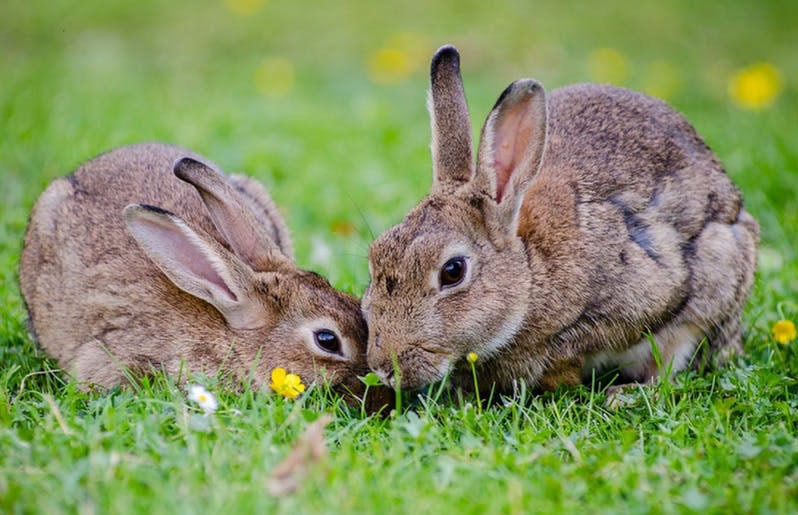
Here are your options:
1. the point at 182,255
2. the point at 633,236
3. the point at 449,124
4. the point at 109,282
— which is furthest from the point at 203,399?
the point at 633,236

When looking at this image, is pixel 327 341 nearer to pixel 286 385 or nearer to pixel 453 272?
pixel 286 385

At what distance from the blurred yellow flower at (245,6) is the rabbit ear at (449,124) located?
8.01m

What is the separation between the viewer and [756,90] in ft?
31.3

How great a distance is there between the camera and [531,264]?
503 cm

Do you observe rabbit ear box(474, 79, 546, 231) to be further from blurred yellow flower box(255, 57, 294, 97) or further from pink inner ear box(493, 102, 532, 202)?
blurred yellow flower box(255, 57, 294, 97)

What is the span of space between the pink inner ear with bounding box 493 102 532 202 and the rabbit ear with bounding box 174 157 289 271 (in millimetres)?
1380

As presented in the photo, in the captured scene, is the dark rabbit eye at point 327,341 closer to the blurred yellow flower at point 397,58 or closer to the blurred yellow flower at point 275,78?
the blurred yellow flower at point 275,78

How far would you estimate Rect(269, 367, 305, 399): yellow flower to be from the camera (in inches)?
187

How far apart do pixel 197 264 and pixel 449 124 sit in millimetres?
1553

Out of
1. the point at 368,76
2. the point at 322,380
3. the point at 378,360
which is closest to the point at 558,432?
the point at 378,360

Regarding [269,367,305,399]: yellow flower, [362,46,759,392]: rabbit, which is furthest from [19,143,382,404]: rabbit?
[362,46,759,392]: rabbit

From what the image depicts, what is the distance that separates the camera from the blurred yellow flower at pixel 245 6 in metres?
12.6

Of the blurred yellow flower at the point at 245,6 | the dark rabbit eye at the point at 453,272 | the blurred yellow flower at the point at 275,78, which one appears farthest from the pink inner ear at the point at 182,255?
the blurred yellow flower at the point at 245,6

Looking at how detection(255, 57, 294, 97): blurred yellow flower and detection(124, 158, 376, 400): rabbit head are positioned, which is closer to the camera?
detection(124, 158, 376, 400): rabbit head
